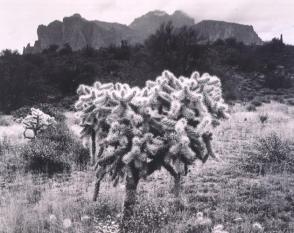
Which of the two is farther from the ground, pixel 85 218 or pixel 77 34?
pixel 77 34

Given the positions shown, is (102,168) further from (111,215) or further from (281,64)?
(281,64)

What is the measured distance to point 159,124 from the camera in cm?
494

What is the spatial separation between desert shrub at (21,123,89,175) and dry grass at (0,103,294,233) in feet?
1.72

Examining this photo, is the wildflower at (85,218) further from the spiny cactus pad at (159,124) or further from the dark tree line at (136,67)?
the dark tree line at (136,67)

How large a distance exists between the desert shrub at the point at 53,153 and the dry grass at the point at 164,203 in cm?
53

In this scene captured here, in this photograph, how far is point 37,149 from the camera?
918 centimetres

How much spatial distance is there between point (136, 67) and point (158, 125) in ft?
43.6

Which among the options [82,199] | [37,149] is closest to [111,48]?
[37,149]

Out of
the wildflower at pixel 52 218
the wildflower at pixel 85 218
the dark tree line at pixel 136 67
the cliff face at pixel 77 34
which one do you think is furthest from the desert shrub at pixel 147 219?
the cliff face at pixel 77 34

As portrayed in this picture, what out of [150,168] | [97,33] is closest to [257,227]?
[150,168]

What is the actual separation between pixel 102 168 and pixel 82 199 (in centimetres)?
142

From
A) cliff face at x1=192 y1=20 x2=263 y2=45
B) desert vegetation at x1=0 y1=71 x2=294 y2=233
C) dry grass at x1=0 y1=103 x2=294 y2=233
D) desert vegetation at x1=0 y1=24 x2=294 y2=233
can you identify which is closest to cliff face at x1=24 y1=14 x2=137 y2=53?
cliff face at x1=192 y1=20 x2=263 y2=45

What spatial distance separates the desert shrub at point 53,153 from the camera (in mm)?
8680

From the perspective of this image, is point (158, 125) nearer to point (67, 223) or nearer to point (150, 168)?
point (150, 168)
